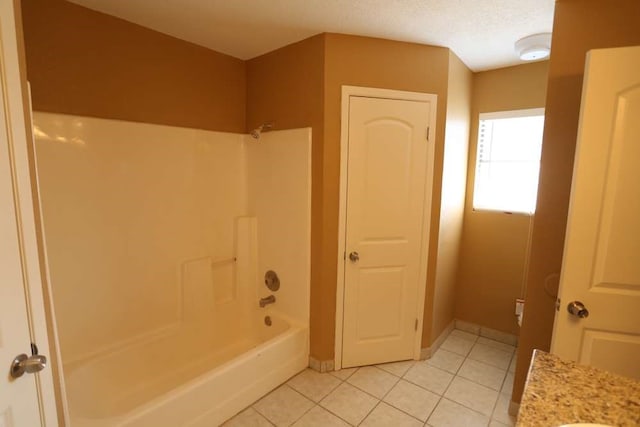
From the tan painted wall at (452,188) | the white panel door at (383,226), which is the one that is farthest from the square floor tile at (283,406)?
the tan painted wall at (452,188)

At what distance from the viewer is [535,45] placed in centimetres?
197

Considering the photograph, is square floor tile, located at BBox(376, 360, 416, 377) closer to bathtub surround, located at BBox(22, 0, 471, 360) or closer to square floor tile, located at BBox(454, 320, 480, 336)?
bathtub surround, located at BBox(22, 0, 471, 360)

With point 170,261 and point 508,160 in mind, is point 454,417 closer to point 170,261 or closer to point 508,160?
point 508,160

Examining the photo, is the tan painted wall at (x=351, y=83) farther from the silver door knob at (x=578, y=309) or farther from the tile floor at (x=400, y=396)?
the silver door knob at (x=578, y=309)

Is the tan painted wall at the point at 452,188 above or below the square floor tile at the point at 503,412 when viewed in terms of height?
above

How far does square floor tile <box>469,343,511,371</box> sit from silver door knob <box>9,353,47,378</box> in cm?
278

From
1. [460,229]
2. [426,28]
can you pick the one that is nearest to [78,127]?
[426,28]

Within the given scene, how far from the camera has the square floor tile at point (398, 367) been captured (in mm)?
2266

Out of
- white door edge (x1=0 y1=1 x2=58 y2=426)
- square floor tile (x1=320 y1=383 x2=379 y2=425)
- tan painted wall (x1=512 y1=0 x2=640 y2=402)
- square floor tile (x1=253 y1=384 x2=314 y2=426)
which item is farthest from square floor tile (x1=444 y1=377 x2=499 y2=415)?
white door edge (x1=0 y1=1 x2=58 y2=426)

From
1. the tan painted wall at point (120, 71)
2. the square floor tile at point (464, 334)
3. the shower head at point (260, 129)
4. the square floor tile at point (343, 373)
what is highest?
the tan painted wall at point (120, 71)

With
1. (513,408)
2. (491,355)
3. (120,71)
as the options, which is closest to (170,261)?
(120,71)

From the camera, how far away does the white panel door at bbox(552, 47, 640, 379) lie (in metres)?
1.21

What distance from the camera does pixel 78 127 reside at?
171 cm

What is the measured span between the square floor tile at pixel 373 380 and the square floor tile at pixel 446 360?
42 cm
